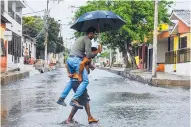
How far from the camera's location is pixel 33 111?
8.70 m

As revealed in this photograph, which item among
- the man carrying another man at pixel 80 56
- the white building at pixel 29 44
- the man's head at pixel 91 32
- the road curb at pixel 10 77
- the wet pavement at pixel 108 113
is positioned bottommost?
the wet pavement at pixel 108 113

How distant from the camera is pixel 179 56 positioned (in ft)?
92.5

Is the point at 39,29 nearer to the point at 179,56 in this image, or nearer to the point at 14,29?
the point at 14,29

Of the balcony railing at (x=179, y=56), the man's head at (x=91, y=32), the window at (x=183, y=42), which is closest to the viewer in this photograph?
the man's head at (x=91, y=32)

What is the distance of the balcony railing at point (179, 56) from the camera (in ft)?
85.4

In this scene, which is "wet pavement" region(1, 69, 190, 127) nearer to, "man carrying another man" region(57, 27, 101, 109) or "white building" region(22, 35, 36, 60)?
"man carrying another man" region(57, 27, 101, 109)

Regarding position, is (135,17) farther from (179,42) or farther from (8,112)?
(8,112)

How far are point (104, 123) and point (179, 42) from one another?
23547mm

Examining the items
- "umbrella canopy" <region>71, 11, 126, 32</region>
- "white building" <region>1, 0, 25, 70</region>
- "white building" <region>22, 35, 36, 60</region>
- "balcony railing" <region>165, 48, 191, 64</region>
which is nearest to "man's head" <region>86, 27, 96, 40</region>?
"umbrella canopy" <region>71, 11, 126, 32</region>

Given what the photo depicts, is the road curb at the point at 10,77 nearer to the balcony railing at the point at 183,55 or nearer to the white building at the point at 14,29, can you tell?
the balcony railing at the point at 183,55

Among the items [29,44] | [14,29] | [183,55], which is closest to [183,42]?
[183,55]

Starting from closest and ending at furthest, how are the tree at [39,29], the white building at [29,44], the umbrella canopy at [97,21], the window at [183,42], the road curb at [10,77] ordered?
the umbrella canopy at [97,21]
the road curb at [10,77]
the window at [183,42]
the white building at [29,44]
the tree at [39,29]

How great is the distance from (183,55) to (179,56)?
105cm

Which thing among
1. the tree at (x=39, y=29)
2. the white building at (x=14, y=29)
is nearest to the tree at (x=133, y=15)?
the white building at (x=14, y=29)
